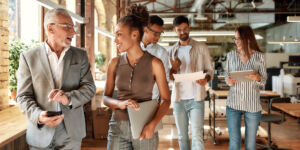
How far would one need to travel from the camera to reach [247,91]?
9.21 feet

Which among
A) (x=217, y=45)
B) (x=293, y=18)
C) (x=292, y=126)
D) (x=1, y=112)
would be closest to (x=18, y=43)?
(x=1, y=112)

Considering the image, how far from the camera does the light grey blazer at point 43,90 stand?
1.72 metres

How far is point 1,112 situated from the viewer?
10.5ft

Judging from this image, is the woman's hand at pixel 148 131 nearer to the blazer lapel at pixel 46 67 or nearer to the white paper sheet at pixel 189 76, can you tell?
the blazer lapel at pixel 46 67

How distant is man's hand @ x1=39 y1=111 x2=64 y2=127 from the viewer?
1636mm

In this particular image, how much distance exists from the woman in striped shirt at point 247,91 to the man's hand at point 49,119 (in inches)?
72.2

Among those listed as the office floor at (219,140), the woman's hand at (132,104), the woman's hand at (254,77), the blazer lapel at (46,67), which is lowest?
the office floor at (219,140)

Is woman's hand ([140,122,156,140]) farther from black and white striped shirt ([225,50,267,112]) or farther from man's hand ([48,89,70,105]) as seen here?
black and white striped shirt ([225,50,267,112])

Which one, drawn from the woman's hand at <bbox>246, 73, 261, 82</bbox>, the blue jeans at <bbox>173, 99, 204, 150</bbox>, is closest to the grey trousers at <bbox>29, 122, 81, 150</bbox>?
the blue jeans at <bbox>173, 99, 204, 150</bbox>

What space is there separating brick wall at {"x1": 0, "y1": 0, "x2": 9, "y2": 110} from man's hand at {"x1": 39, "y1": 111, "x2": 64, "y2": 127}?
2.01 meters

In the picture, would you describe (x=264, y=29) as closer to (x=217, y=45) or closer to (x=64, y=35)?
(x=217, y=45)

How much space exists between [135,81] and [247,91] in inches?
64.4

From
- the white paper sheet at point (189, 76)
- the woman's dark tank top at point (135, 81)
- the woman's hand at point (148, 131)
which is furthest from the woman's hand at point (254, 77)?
the woman's hand at point (148, 131)

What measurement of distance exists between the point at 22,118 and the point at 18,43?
1314mm
